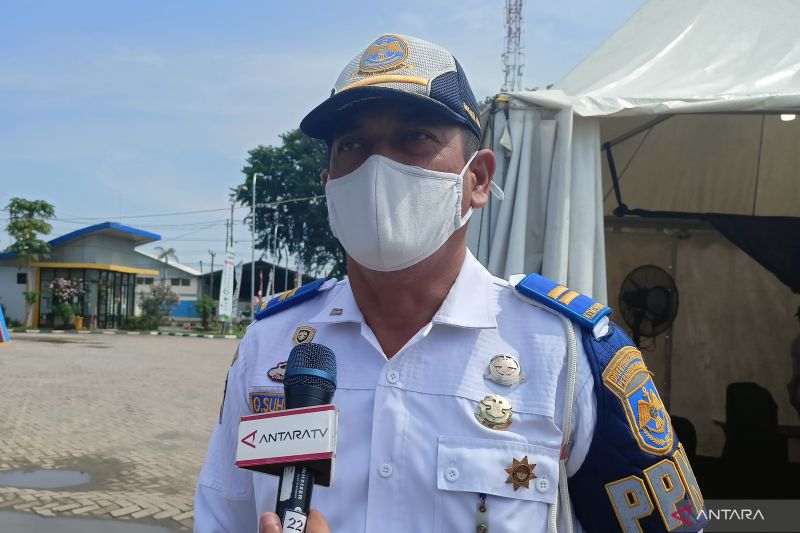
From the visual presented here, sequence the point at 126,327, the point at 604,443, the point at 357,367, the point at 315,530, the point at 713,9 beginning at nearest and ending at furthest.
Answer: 1. the point at 315,530
2. the point at 604,443
3. the point at 357,367
4. the point at 713,9
5. the point at 126,327

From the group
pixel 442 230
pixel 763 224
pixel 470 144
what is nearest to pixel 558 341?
pixel 442 230

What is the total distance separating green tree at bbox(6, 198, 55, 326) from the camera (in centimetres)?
2980

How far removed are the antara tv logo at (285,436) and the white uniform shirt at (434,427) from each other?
0.40 meters

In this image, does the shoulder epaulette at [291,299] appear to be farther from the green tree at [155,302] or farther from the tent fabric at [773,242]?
the green tree at [155,302]

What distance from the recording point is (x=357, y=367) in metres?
1.59

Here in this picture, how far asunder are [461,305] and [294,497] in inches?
26.5

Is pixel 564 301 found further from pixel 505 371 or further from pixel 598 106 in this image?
pixel 598 106

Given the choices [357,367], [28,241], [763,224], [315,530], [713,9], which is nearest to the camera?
[315,530]

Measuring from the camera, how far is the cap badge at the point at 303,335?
5.50 ft

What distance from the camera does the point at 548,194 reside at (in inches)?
148

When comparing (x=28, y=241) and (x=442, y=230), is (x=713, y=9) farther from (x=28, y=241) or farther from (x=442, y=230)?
(x=28, y=241)

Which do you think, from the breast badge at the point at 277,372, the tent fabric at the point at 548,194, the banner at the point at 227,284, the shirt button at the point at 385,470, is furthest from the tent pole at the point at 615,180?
the banner at the point at 227,284

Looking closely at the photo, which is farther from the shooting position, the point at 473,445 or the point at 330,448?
the point at 473,445

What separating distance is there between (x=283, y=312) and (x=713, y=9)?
395cm
